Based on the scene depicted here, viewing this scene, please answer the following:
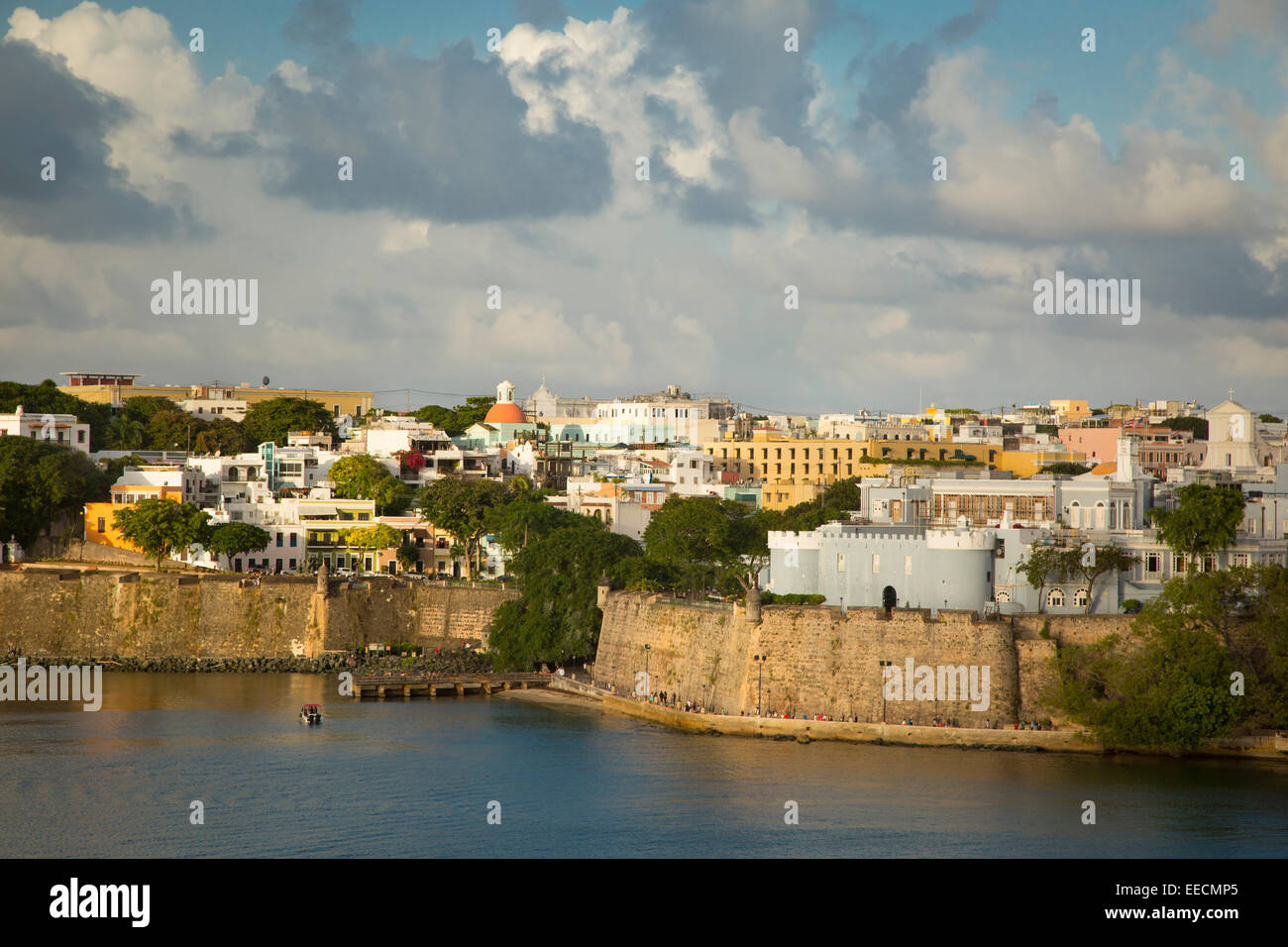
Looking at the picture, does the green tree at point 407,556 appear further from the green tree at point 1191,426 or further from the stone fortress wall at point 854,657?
the green tree at point 1191,426

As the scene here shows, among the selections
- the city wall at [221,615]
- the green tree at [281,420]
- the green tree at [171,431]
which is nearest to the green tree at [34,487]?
the city wall at [221,615]

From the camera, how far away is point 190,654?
1839 inches

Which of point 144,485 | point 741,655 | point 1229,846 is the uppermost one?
point 144,485

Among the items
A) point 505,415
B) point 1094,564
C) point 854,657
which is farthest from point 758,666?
point 505,415

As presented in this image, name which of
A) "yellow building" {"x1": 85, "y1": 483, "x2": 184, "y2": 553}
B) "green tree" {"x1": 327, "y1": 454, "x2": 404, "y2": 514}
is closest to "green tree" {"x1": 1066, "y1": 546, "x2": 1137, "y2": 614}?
"green tree" {"x1": 327, "y1": 454, "x2": 404, "y2": 514}

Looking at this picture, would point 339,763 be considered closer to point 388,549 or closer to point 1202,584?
point 1202,584

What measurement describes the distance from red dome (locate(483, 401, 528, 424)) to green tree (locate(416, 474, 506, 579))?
810 inches

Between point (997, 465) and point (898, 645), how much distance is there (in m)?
34.2

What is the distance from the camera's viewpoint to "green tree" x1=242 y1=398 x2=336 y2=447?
237ft

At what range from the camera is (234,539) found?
51.5m

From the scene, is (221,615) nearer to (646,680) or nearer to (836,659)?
(646,680)

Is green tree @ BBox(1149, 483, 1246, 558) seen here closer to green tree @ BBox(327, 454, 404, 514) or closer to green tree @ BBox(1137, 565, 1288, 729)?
green tree @ BBox(1137, 565, 1288, 729)
